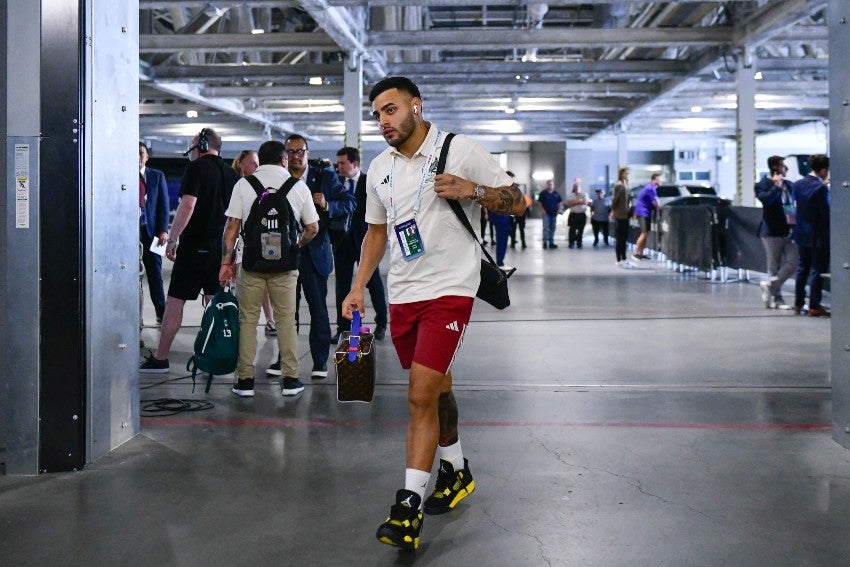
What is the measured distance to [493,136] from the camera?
36875 millimetres

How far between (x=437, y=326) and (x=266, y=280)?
9.13ft

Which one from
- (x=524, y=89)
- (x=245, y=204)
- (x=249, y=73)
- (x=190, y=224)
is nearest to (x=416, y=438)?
(x=245, y=204)

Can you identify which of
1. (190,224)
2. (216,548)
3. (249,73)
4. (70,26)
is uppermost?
(249,73)

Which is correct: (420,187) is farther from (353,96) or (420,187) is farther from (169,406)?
(353,96)

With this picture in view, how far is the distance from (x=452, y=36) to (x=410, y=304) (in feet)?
48.2

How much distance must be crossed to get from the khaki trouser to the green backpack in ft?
0.40

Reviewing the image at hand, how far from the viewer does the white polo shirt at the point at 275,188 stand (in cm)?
595

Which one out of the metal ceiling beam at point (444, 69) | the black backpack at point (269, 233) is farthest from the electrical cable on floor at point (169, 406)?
the metal ceiling beam at point (444, 69)

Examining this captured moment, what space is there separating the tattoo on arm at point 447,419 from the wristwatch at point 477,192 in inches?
34.6

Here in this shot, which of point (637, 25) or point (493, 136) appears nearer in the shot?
point (637, 25)

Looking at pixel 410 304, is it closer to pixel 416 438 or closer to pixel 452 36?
pixel 416 438

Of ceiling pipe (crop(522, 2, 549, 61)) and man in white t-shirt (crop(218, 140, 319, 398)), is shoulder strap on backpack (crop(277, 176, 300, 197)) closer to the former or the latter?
man in white t-shirt (crop(218, 140, 319, 398))

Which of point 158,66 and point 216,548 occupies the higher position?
point 158,66

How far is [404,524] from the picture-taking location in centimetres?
326
